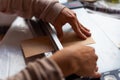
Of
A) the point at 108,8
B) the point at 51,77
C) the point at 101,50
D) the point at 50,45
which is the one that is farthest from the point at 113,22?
the point at 51,77

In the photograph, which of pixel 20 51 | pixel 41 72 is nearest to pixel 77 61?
pixel 41 72

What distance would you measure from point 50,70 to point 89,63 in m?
0.17

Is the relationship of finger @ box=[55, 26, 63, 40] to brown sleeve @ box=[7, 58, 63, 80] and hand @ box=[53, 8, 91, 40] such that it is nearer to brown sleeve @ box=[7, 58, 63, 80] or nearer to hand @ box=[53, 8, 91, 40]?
hand @ box=[53, 8, 91, 40]

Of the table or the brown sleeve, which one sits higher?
the brown sleeve

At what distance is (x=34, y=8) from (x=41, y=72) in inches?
14.3

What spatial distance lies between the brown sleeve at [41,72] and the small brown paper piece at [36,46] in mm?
207

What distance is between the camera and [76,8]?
944 mm

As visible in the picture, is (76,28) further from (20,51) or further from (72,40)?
(20,51)

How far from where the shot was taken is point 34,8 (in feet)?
2.56

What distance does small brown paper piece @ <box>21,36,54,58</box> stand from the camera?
2.28 ft

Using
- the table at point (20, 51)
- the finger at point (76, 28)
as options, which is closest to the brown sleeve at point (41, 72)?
the table at point (20, 51)

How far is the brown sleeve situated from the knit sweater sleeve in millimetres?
301

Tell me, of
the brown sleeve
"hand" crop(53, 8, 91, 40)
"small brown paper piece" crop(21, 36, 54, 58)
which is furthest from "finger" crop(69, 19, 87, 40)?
the brown sleeve

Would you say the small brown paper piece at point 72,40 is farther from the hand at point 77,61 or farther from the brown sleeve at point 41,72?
the brown sleeve at point 41,72
